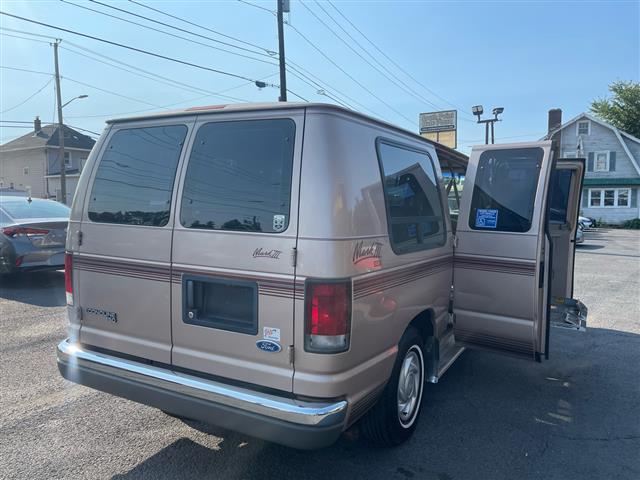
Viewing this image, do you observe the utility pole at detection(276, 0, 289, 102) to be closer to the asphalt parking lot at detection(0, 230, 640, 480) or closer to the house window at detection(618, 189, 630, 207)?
the asphalt parking lot at detection(0, 230, 640, 480)

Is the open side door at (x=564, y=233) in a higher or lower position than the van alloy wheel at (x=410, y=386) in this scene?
higher

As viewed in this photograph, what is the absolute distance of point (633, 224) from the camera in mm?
35688

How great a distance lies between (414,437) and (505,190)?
2.29m

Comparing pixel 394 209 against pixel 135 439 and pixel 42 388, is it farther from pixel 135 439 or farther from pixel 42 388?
pixel 42 388

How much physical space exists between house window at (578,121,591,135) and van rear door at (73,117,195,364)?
1630 inches

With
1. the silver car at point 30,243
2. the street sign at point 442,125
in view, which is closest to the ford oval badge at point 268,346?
the silver car at point 30,243

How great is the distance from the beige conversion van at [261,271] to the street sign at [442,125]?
25.1 meters

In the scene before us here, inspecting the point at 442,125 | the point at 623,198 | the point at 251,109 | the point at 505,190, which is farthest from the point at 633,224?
the point at 251,109

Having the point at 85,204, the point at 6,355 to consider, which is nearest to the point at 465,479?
the point at 85,204

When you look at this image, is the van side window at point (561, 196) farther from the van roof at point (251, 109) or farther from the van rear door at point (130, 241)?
the van rear door at point (130, 241)

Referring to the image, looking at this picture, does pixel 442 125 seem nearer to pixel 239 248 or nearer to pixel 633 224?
pixel 633 224

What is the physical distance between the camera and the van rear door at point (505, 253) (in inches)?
163

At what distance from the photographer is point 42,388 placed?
14.5 feet

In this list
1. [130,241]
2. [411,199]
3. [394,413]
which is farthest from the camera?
[411,199]
